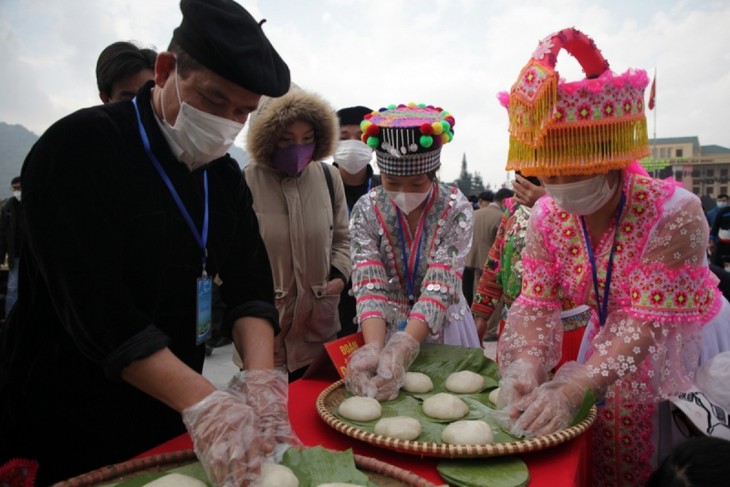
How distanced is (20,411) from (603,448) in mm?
1675

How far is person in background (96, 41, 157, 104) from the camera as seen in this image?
224cm

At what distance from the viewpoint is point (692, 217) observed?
4.94 ft

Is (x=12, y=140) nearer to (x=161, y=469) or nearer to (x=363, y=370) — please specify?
(x=363, y=370)

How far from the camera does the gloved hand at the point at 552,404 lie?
134 centimetres

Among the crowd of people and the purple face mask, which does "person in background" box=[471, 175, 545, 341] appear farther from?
the purple face mask

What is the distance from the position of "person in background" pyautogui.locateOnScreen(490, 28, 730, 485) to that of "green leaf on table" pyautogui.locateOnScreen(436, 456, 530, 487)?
143mm

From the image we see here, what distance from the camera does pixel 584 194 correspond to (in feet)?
5.12

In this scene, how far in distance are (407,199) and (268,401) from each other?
112 centimetres

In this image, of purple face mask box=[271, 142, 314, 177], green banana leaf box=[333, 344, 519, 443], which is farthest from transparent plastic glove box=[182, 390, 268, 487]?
purple face mask box=[271, 142, 314, 177]

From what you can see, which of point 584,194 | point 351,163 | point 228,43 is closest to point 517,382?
point 584,194

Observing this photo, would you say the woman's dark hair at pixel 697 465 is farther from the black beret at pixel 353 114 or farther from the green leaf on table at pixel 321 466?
the black beret at pixel 353 114

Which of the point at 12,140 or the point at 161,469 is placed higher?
the point at 12,140

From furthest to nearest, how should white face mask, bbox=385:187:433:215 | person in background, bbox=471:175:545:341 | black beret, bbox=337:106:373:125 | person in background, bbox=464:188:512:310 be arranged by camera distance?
person in background, bbox=464:188:512:310 < black beret, bbox=337:106:373:125 < person in background, bbox=471:175:545:341 < white face mask, bbox=385:187:433:215

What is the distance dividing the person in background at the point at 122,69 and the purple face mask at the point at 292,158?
64cm
